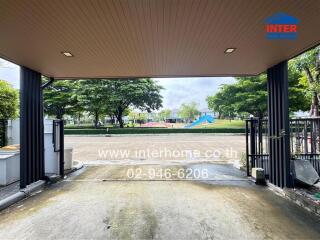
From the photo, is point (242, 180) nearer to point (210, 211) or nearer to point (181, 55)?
point (210, 211)

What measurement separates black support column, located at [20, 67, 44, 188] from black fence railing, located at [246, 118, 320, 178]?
556 cm

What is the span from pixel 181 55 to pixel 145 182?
10.8ft

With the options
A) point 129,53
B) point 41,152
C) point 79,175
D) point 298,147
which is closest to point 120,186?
point 79,175

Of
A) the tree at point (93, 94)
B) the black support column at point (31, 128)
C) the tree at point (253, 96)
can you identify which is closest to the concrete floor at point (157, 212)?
the black support column at point (31, 128)

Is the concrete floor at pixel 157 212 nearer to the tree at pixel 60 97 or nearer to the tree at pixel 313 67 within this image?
the tree at pixel 313 67

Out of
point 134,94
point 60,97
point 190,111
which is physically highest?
point 134,94

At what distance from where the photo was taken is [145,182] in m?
5.49

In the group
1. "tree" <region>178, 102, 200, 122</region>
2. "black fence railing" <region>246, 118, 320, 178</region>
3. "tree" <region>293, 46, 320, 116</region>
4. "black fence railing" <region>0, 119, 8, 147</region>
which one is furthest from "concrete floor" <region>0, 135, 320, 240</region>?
"tree" <region>178, 102, 200, 122</region>

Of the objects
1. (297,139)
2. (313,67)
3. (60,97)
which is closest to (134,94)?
(60,97)

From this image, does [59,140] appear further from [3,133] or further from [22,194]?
[3,133]

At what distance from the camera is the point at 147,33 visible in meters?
3.30

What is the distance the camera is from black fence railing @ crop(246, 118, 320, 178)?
203 inches

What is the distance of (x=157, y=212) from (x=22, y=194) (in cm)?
295

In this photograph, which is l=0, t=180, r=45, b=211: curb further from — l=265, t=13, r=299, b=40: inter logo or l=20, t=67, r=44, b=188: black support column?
l=265, t=13, r=299, b=40: inter logo
